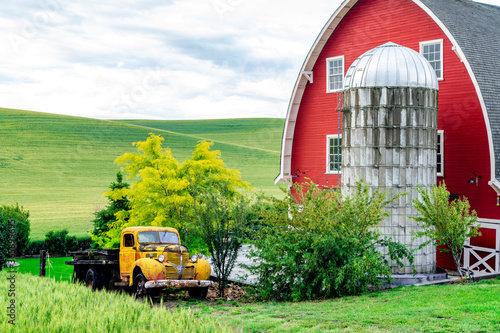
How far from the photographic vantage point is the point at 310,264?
14469 millimetres

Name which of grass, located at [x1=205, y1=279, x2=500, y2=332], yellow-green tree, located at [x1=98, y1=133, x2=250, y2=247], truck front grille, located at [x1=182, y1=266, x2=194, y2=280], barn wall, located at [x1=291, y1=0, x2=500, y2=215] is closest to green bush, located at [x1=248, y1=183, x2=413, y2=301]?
grass, located at [x1=205, y1=279, x2=500, y2=332]

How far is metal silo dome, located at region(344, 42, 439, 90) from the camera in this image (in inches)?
707

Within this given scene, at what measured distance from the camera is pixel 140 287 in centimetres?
1450

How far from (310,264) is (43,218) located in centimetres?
3460

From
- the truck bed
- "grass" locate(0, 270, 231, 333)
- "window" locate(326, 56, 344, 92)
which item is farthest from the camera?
"window" locate(326, 56, 344, 92)

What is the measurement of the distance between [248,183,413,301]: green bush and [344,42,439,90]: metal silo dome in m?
4.38

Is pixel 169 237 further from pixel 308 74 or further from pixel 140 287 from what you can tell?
pixel 308 74

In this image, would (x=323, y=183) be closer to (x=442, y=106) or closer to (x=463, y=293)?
(x=442, y=106)

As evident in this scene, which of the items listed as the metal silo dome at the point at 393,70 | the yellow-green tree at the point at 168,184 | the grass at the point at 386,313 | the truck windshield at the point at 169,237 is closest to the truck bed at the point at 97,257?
the truck windshield at the point at 169,237

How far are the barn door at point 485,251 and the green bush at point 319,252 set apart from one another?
17.0 feet

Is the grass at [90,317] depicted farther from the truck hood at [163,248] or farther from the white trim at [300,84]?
the white trim at [300,84]

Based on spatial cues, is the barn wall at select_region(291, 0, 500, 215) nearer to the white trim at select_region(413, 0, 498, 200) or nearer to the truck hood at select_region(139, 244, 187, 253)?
the white trim at select_region(413, 0, 498, 200)

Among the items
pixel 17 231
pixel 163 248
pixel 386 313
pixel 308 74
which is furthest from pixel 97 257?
pixel 308 74

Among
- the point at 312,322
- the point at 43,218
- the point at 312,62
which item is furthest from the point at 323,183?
the point at 43,218
